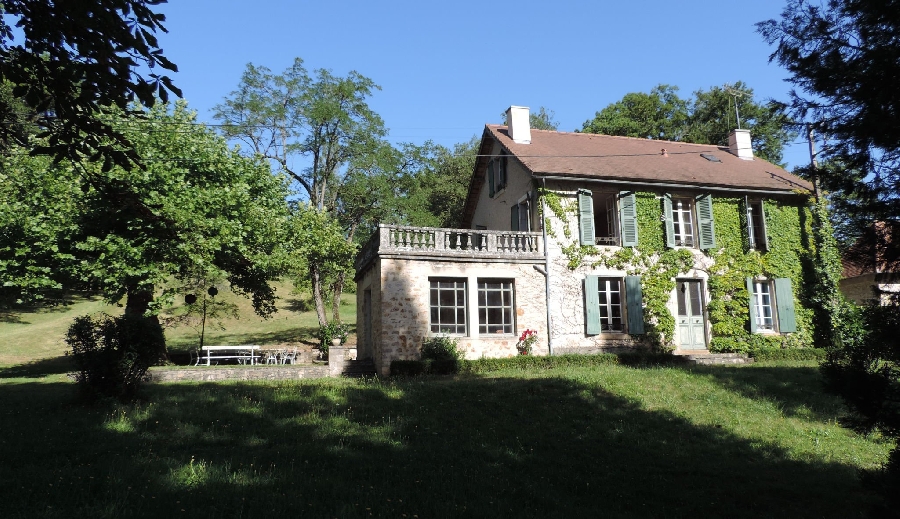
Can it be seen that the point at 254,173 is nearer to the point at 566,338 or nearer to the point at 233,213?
the point at 233,213

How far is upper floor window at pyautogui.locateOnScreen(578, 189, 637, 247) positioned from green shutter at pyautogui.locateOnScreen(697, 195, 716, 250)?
2.64m

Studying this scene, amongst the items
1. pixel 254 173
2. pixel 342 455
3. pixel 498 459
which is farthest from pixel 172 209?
pixel 498 459

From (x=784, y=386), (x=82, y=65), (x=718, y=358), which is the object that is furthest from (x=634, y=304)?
(x=82, y=65)

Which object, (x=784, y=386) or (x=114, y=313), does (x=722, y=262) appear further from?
(x=114, y=313)

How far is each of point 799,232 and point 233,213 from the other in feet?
68.3

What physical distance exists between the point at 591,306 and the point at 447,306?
486 cm

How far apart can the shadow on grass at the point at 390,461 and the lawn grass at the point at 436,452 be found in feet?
0.10

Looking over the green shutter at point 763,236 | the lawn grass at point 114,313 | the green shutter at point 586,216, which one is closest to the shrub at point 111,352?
the green shutter at point 586,216

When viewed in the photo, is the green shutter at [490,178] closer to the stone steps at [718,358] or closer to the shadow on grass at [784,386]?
the stone steps at [718,358]

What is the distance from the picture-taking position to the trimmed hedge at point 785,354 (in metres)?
18.9

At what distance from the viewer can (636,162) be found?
72.5 ft

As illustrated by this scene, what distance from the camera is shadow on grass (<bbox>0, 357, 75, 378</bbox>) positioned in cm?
2033

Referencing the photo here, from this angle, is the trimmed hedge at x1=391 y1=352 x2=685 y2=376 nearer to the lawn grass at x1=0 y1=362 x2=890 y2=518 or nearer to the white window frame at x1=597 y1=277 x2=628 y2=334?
the white window frame at x1=597 y1=277 x2=628 y2=334

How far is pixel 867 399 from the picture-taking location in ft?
15.8
